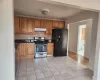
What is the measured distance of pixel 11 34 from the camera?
144cm

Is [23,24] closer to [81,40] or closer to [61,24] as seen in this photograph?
[61,24]

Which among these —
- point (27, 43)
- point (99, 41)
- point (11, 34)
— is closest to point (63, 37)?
point (27, 43)

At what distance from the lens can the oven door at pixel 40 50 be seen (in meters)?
5.07

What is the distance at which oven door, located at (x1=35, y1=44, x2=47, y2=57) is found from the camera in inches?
200

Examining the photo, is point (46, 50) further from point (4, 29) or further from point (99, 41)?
point (4, 29)

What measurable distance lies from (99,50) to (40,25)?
12.5ft

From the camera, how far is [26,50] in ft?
16.1

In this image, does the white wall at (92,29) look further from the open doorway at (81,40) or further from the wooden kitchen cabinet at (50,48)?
the wooden kitchen cabinet at (50,48)

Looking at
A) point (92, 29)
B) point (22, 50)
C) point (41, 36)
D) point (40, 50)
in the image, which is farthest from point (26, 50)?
point (92, 29)

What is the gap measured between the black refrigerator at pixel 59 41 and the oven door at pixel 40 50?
635mm

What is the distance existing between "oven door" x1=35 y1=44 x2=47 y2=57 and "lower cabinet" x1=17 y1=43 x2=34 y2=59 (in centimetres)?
28

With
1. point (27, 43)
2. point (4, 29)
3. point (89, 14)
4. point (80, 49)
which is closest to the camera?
point (4, 29)

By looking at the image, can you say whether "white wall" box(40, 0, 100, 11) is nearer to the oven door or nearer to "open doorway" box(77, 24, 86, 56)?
the oven door

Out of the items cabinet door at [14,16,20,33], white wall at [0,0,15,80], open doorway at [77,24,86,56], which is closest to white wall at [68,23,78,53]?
open doorway at [77,24,86,56]
